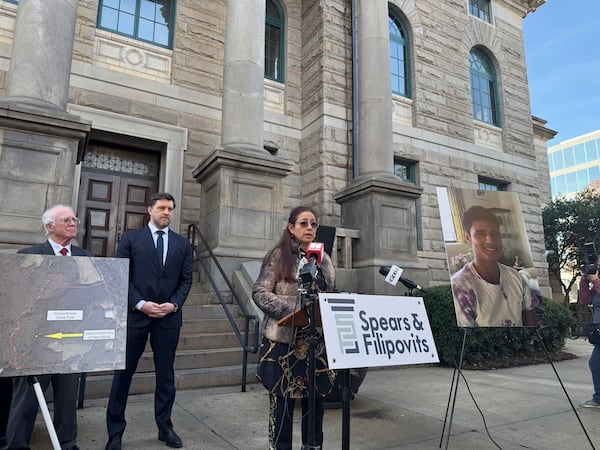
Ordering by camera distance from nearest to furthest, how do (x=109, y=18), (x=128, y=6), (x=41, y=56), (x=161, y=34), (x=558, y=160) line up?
1. (x=41, y=56)
2. (x=109, y=18)
3. (x=128, y=6)
4. (x=161, y=34)
5. (x=558, y=160)

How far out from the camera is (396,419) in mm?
4441

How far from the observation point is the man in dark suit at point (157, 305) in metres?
3.51

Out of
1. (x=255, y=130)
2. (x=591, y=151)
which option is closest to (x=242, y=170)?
(x=255, y=130)

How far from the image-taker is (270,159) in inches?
335

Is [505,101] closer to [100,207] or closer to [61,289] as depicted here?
[100,207]

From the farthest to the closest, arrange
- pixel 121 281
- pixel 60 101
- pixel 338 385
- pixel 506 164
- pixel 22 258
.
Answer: pixel 506 164, pixel 60 101, pixel 338 385, pixel 121 281, pixel 22 258

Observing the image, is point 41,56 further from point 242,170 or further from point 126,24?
point 126,24

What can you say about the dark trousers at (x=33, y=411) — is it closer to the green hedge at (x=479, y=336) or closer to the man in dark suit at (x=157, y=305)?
the man in dark suit at (x=157, y=305)

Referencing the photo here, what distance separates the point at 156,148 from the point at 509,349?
914cm

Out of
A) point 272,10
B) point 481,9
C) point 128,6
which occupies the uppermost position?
point 481,9

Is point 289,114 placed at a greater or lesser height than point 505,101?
lesser

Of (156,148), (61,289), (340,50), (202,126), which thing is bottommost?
(61,289)

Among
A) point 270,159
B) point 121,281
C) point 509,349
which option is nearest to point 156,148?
point 270,159

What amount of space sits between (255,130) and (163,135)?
9.27 feet
